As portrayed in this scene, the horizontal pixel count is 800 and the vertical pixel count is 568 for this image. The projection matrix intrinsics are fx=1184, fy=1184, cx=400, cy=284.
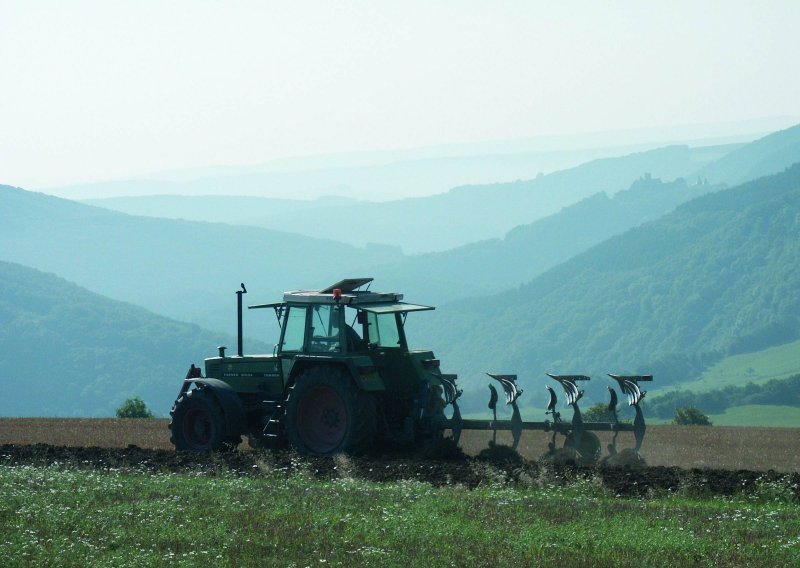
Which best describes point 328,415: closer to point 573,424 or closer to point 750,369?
point 573,424

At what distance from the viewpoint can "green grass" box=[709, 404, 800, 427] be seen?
104062mm

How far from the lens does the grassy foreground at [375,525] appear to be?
10969 mm

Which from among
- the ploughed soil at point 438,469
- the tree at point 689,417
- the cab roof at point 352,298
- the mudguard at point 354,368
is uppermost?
the cab roof at point 352,298

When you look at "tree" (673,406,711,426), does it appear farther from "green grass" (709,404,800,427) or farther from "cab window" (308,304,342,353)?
"green grass" (709,404,800,427)

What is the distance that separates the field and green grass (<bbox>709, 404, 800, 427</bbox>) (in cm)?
8842

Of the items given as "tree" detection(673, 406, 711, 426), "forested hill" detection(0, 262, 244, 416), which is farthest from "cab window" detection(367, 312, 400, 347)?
"forested hill" detection(0, 262, 244, 416)

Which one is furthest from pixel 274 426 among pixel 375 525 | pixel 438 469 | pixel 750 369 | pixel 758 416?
pixel 750 369

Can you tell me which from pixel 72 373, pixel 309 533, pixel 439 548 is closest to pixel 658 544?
pixel 439 548

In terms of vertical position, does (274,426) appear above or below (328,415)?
below

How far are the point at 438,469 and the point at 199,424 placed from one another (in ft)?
17.8

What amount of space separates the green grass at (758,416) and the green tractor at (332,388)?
289 ft

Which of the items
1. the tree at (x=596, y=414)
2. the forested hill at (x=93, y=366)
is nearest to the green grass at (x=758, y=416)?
the tree at (x=596, y=414)

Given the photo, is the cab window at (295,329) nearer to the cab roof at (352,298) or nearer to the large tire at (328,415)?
the cab roof at (352,298)

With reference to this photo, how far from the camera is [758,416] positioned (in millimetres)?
107375
